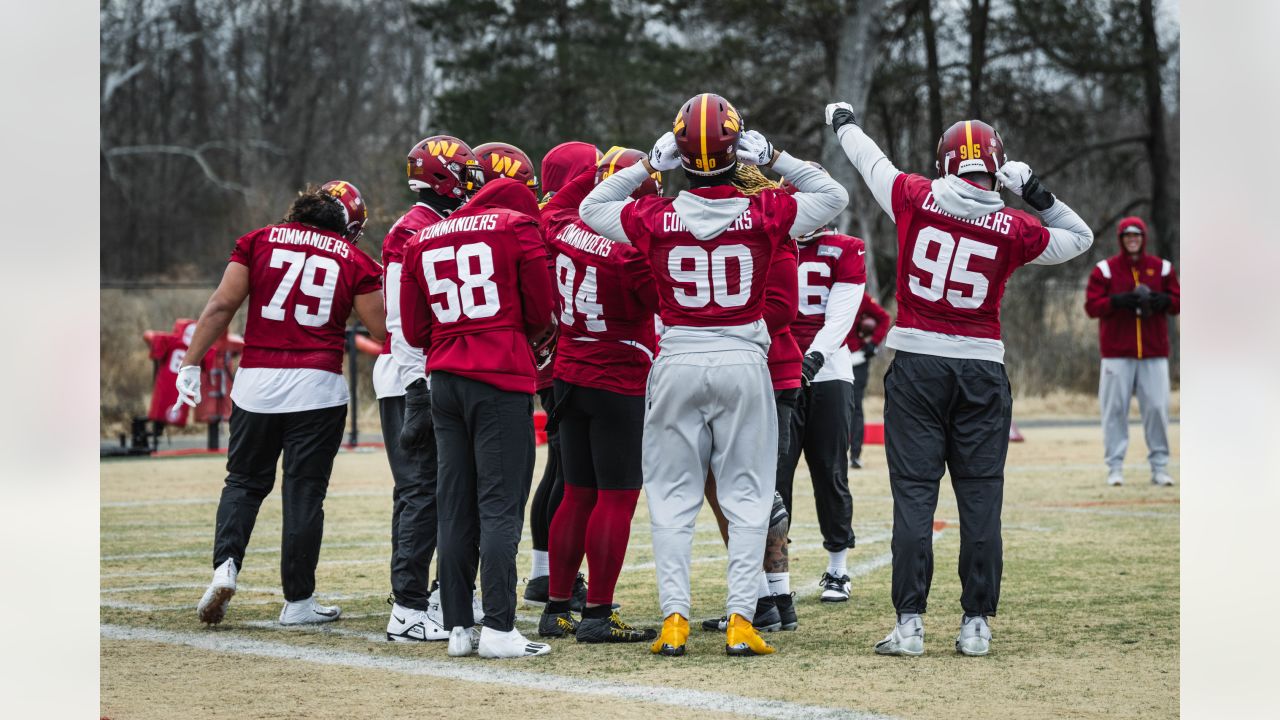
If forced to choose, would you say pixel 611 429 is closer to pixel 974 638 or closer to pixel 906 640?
pixel 906 640

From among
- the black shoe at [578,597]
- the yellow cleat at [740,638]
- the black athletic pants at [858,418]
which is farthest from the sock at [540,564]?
the black athletic pants at [858,418]

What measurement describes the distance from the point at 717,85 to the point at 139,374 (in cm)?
1262

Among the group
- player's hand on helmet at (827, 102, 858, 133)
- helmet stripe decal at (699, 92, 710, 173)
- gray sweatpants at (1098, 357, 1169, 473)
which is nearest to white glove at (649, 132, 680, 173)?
helmet stripe decal at (699, 92, 710, 173)

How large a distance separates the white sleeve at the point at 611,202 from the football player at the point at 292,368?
1.45 meters

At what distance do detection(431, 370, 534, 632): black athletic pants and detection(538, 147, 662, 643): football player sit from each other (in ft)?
1.08

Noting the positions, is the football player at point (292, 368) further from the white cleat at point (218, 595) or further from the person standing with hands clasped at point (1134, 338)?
the person standing with hands clasped at point (1134, 338)

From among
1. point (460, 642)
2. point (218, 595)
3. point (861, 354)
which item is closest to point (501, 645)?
point (460, 642)

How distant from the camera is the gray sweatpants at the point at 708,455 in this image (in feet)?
18.4

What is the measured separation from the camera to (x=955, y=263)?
5.66m

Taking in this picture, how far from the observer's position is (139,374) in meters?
25.6

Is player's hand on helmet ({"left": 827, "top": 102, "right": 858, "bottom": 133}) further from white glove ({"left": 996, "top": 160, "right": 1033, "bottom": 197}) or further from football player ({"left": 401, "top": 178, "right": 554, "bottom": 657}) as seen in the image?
football player ({"left": 401, "top": 178, "right": 554, "bottom": 657})

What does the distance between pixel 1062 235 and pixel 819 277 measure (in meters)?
1.82
